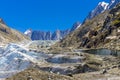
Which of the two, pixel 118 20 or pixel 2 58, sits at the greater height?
pixel 118 20

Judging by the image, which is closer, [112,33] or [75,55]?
[75,55]

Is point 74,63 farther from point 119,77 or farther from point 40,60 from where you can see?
point 119,77

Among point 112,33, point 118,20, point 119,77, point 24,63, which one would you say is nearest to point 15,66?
point 24,63

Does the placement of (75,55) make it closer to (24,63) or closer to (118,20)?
(24,63)

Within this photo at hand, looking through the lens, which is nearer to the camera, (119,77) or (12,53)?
(119,77)

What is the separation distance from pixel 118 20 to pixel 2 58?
145m

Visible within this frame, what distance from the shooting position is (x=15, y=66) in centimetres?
4541

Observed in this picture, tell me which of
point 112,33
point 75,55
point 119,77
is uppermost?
point 112,33

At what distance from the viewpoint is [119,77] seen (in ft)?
98.4

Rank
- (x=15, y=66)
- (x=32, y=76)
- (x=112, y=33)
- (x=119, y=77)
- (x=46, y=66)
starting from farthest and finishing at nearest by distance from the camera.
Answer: (x=112, y=33), (x=15, y=66), (x=46, y=66), (x=119, y=77), (x=32, y=76)

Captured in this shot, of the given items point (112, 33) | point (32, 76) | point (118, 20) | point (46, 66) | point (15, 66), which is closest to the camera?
point (32, 76)

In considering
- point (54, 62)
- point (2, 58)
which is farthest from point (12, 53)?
point (54, 62)

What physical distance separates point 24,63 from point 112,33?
12500cm

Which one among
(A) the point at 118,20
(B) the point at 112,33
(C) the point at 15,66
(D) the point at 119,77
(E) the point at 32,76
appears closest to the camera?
(E) the point at 32,76
